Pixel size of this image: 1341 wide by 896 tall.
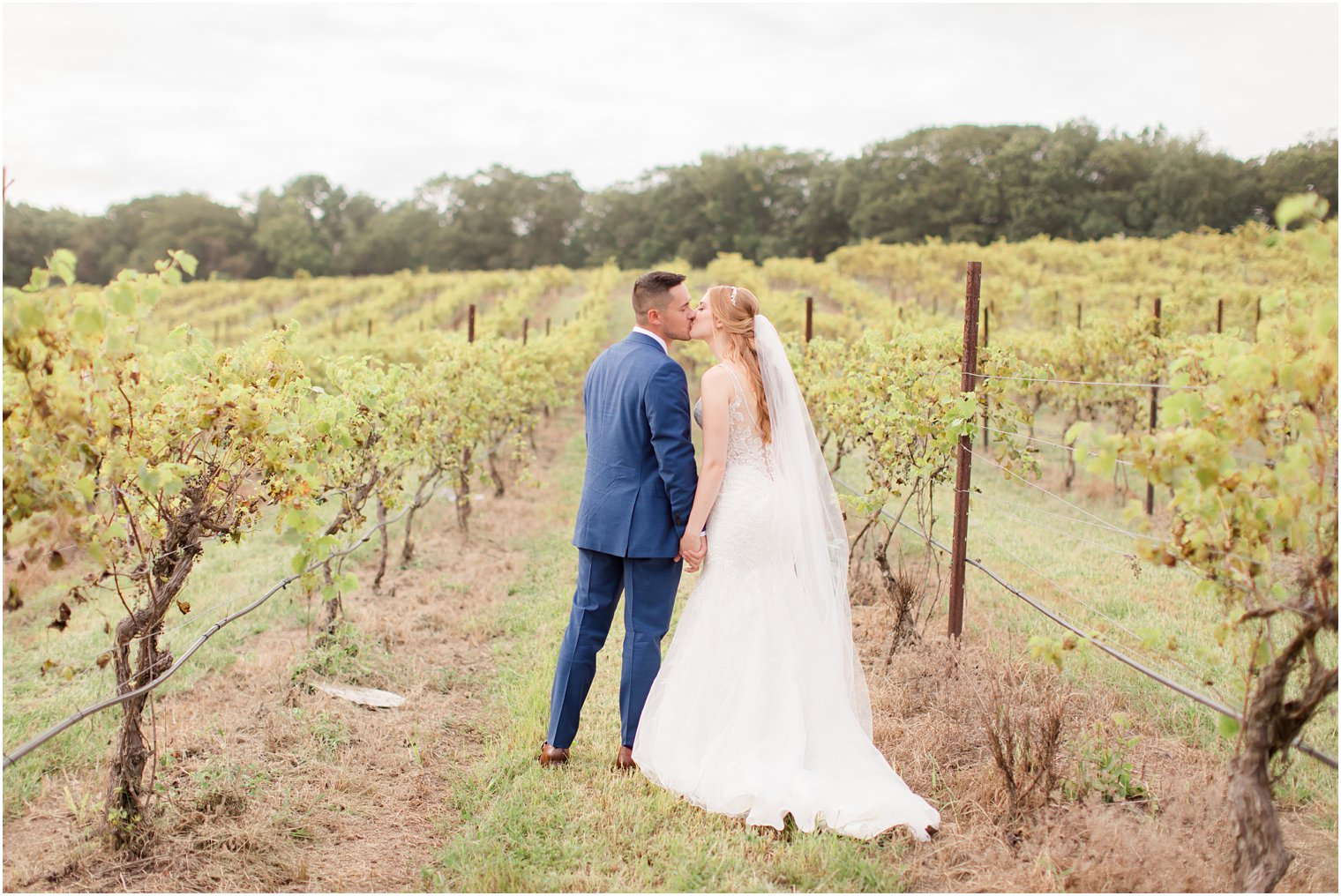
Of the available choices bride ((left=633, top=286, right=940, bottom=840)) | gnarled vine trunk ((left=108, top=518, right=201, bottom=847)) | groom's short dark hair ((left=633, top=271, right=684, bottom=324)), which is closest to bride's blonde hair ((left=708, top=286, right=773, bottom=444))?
bride ((left=633, top=286, right=940, bottom=840))

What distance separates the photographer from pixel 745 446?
12.6 ft

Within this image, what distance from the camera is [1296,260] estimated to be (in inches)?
912

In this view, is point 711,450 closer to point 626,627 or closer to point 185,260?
point 626,627

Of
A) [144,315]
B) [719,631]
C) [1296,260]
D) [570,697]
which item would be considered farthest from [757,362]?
[1296,260]

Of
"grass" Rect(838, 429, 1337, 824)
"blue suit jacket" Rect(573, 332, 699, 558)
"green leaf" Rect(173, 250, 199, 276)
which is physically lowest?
"grass" Rect(838, 429, 1337, 824)

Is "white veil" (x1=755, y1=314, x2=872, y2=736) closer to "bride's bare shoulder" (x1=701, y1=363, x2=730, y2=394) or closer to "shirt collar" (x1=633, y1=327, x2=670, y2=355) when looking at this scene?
"bride's bare shoulder" (x1=701, y1=363, x2=730, y2=394)

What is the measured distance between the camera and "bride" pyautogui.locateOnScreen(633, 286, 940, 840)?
3.44m

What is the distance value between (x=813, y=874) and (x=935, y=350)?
142 inches

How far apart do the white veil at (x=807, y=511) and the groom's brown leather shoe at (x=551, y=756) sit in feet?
4.14

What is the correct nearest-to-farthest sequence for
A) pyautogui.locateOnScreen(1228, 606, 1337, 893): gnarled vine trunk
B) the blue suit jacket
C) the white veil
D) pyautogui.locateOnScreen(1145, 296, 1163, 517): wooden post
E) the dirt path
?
pyautogui.locateOnScreen(1228, 606, 1337, 893): gnarled vine trunk
the dirt path
the blue suit jacket
the white veil
pyautogui.locateOnScreen(1145, 296, 1163, 517): wooden post

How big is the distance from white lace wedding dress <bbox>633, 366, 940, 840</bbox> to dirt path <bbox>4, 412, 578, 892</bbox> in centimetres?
104

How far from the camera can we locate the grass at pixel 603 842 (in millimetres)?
2988

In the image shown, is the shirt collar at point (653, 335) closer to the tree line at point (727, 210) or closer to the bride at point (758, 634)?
the bride at point (758, 634)

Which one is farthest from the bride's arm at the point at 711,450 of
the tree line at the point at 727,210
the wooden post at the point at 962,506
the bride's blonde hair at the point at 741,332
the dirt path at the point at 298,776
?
the tree line at the point at 727,210
